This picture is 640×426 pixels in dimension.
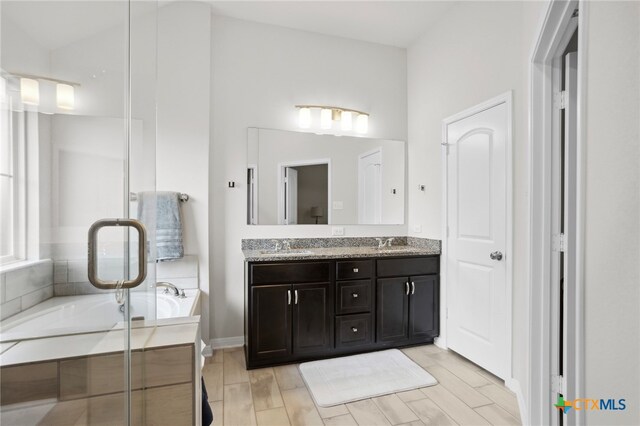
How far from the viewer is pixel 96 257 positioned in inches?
31.7

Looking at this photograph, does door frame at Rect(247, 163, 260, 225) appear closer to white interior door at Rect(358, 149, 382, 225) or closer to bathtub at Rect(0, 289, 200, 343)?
white interior door at Rect(358, 149, 382, 225)

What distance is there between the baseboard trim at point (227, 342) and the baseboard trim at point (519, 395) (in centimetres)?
226

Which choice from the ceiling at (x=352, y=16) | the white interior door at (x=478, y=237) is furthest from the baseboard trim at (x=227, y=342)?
the ceiling at (x=352, y=16)

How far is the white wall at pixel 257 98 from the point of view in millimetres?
3027

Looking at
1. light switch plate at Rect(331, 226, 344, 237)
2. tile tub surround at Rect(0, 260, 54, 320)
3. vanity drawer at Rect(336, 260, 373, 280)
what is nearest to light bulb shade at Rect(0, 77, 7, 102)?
tile tub surround at Rect(0, 260, 54, 320)

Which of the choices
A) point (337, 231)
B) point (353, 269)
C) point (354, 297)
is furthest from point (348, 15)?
point (354, 297)

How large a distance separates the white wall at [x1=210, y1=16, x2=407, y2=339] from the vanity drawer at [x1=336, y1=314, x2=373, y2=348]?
928 millimetres

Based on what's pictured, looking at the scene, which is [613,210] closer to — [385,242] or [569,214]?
[569,214]

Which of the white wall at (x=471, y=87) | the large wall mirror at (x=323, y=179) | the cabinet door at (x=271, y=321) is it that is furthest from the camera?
the large wall mirror at (x=323, y=179)

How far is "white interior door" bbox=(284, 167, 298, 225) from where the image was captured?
3.21m

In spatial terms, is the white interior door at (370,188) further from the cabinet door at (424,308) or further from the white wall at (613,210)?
the white wall at (613,210)

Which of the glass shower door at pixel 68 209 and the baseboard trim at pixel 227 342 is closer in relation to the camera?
the glass shower door at pixel 68 209

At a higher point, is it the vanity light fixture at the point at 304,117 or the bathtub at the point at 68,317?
the vanity light fixture at the point at 304,117

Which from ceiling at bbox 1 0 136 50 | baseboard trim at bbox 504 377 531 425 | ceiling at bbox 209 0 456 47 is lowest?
baseboard trim at bbox 504 377 531 425
